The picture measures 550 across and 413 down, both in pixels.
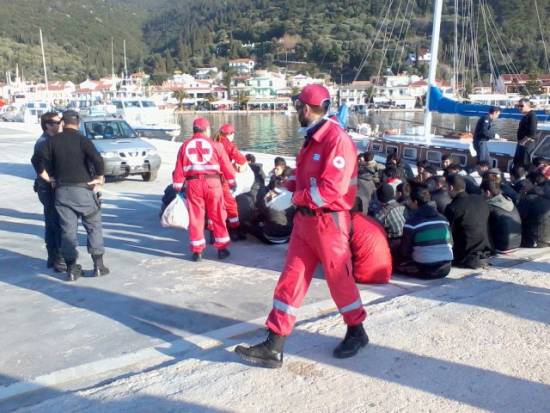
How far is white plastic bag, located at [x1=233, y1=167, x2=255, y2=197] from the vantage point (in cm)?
824

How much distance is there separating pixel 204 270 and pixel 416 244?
92.7 inches

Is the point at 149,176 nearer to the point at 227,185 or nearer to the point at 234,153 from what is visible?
the point at 234,153

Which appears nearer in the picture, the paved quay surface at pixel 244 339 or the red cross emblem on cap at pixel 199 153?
the paved quay surface at pixel 244 339

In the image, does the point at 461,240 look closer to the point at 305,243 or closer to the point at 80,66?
the point at 305,243

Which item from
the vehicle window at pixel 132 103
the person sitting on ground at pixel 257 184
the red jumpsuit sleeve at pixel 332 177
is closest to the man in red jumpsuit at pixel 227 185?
the person sitting on ground at pixel 257 184

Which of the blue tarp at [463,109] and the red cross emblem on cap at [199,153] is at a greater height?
the blue tarp at [463,109]

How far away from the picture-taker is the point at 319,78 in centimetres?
14638

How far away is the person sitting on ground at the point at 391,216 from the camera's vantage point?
6484 millimetres

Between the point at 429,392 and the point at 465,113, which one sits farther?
the point at 465,113

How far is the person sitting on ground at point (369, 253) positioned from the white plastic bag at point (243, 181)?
276 cm

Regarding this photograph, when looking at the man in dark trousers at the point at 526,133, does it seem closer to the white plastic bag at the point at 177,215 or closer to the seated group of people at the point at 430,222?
the seated group of people at the point at 430,222

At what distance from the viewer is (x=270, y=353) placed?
3.90 metres

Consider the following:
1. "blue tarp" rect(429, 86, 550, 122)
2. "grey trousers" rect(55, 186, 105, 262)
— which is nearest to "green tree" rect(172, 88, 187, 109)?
"blue tarp" rect(429, 86, 550, 122)

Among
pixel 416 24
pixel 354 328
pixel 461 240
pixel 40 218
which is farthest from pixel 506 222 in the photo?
pixel 416 24
